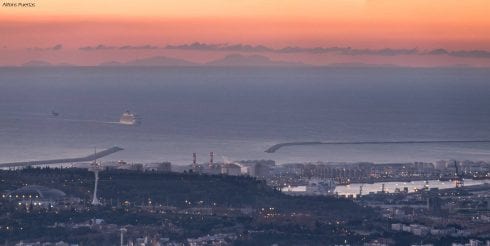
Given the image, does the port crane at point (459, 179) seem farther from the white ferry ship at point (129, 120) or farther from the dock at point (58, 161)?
the white ferry ship at point (129, 120)

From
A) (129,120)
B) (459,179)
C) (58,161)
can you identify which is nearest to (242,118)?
(129,120)

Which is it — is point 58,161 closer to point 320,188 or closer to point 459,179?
point 320,188

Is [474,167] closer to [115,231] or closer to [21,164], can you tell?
[21,164]

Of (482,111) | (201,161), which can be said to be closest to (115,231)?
(201,161)

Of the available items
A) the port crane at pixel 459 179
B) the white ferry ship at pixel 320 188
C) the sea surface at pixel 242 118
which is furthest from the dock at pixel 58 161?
the port crane at pixel 459 179

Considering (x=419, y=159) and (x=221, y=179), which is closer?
(x=221, y=179)

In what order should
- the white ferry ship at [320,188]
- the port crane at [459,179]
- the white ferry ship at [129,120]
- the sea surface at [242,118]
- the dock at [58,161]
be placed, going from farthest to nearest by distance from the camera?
the white ferry ship at [129,120]
the sea surface at [242,118]
the dock at [58,161]
the port crane at [459,179]
the white ferry ship at [320,188]

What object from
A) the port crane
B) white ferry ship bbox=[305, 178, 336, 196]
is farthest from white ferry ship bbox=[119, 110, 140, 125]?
white ferry ship bbox=[305, 178, 336, 196]

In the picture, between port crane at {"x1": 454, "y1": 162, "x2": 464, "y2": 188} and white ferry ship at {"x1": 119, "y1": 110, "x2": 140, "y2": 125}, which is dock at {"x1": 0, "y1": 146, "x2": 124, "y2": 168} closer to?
port crane at {"x1": 454, "y1": 162, "x2": 464, "y2": 188}
